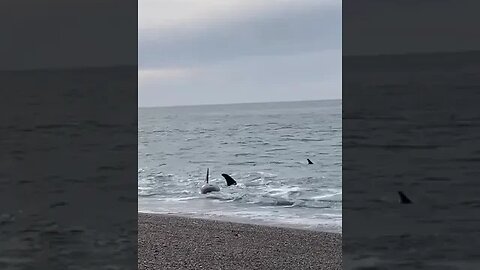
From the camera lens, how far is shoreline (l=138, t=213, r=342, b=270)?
21.3 ft

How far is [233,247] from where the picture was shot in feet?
23.9

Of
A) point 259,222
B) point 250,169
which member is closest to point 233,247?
point 259,222

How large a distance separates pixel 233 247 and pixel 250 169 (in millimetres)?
12149

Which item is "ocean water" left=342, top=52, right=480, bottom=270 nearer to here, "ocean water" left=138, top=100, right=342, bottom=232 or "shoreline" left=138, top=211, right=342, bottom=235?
"shoreline" left=138, top=211, right=342, bottom=235

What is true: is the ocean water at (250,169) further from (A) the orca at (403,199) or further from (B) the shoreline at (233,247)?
(A) the orca at (403,199)

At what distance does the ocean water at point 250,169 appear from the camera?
1073 cm

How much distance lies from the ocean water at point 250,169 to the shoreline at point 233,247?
101 cm

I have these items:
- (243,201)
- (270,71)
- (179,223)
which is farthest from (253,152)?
(179,223)

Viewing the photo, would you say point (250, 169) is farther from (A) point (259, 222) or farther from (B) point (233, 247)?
(B) point (233, 247)

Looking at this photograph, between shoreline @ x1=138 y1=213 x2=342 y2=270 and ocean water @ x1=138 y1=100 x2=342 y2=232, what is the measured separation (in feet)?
3.30

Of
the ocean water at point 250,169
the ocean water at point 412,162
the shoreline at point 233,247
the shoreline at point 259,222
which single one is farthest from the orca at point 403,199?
the ocean water at point 250,169

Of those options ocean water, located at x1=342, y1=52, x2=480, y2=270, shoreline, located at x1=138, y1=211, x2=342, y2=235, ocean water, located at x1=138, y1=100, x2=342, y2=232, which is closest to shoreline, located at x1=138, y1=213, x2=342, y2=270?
shoreline, located at x1=138, y1=211, x2=342, y2=235
